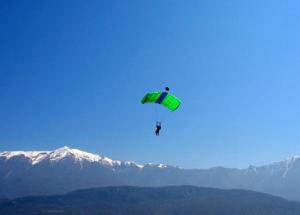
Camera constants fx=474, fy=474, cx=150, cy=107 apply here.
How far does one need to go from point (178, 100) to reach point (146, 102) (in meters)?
6.85

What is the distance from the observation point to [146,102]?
10106 cm

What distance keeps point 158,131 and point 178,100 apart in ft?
27.1

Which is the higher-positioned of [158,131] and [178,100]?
[178,100]

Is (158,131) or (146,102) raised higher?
(146,102)

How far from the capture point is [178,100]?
100125mm

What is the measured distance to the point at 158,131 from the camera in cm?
9712

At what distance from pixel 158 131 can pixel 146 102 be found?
7585mm
